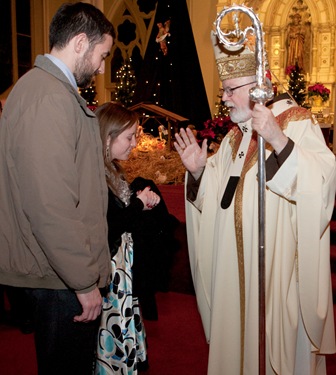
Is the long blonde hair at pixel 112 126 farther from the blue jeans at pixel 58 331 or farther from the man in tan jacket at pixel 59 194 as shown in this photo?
the blue jeans at pixel 58 331

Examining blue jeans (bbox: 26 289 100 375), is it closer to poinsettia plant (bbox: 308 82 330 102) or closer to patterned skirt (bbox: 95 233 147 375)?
patterned skirt (bbox: 95 233 147 375)

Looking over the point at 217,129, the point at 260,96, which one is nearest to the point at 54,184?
the point at 260,96

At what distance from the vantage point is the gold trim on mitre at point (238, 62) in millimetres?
1910

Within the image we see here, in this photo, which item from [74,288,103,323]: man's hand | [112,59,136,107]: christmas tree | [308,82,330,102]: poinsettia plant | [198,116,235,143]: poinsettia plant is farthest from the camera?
[112,59,136,107]: christmas tree

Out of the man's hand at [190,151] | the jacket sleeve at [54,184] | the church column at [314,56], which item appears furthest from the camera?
the church column at [314,56]

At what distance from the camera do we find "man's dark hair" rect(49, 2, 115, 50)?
4.70 feet

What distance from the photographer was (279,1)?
9.84m

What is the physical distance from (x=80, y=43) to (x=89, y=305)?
2.66 ft

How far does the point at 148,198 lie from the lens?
2139 millimetres

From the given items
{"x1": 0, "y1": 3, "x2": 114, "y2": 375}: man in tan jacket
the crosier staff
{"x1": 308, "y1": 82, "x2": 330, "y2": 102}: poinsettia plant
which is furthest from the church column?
{"x1": 0, "y1": 3, "x2": 114, "y2": 375}: man in tan jacket

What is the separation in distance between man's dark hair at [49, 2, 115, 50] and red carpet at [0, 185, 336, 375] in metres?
1.89

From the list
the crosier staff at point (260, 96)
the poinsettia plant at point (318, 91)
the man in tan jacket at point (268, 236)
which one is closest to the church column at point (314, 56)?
the poinsettia plant at point (318, 91)

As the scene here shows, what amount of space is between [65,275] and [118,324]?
86 centimetres

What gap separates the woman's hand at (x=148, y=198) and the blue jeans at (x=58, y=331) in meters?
0.72
